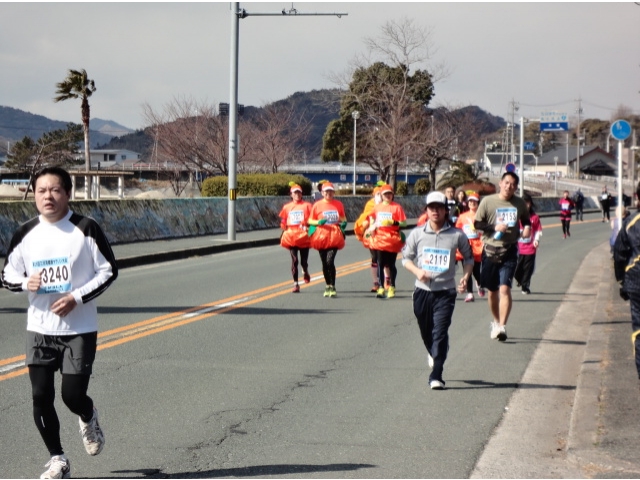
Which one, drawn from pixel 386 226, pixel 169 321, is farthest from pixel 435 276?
pixel 386 226

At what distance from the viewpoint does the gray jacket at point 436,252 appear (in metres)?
8.70

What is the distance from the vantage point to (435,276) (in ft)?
28.5

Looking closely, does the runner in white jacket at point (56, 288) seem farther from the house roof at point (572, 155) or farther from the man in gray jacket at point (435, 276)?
the house roof at point (572, 155)

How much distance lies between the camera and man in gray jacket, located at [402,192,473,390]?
8570mm

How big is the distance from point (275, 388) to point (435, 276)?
5.58ft

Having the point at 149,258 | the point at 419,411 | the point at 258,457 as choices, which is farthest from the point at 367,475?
the point at 149,258

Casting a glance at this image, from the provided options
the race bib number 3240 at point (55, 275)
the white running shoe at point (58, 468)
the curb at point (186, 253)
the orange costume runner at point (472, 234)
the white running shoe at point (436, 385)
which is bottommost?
the curb at point (186, 253)

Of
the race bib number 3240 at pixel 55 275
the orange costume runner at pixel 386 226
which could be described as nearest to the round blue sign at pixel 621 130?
the orange costume runner at pixel 386 226

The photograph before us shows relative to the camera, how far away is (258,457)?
6238mm

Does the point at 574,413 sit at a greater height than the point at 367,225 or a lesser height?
lesser

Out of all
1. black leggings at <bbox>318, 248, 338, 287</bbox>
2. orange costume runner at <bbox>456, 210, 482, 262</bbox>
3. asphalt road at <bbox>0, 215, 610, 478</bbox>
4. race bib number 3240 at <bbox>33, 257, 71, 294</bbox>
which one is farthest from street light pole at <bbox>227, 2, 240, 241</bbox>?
race bib number 3240 at <bbox>33, 257, 71, 294</bbox>

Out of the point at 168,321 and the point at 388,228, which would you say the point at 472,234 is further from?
the point at 168,321

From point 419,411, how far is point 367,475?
187cm

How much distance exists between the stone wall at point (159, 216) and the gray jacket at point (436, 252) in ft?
46.3
